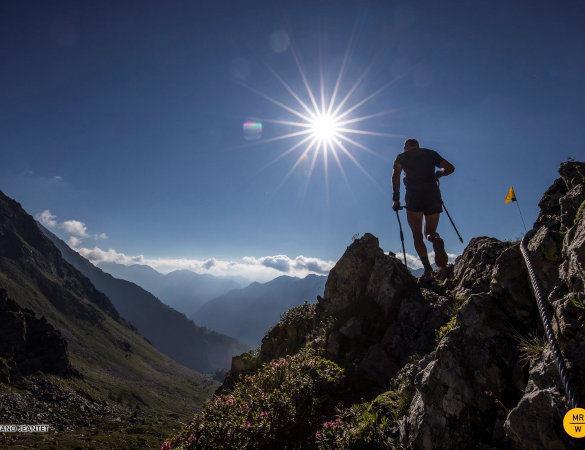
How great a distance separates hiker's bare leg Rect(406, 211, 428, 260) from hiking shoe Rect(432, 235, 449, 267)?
41 cm

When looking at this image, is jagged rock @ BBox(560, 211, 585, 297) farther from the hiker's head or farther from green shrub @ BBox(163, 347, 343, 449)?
the hiker's head

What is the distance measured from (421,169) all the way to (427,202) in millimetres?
1252

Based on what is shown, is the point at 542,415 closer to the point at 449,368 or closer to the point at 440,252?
the point at 449,368

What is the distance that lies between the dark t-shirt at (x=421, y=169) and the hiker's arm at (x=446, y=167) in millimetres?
132

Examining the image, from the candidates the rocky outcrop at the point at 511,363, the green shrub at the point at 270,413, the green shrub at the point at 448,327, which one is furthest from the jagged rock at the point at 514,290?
the green shrub at the point at 270,413

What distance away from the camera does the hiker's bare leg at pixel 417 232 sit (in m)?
11.3

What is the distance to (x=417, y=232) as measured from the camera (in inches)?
448

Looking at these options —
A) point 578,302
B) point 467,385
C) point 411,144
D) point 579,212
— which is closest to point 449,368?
point 467,385

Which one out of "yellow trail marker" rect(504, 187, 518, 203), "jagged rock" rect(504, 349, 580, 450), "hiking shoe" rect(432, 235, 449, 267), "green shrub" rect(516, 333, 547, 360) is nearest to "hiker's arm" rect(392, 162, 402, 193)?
"hiking shoe" rect(432, 235, 449, 267)

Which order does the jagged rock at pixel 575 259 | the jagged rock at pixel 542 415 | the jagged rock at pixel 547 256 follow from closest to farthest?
the jagged rock at pixel 542 415 < the jagged rock at pixel 575 259 < the jagged rock at pixel 547 256

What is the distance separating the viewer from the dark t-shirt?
11.1 meters

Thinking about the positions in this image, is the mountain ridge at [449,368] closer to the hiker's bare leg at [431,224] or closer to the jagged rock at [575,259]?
the jagged rock at [575,259]

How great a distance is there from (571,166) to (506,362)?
4.34m

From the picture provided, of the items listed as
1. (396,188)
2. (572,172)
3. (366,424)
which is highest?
(396,188)
